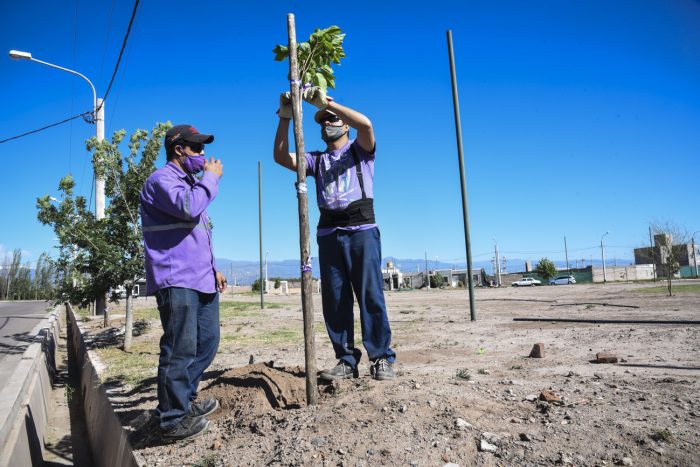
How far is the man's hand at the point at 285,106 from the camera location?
3.51 m

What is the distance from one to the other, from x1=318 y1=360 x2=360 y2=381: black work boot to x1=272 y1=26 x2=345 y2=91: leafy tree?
217cm

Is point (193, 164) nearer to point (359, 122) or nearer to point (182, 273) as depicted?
point (182, 273)

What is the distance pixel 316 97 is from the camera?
10.9 feet

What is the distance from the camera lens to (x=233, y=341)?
7949 mm

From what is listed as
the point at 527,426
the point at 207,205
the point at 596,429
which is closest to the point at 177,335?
the point at 207,205

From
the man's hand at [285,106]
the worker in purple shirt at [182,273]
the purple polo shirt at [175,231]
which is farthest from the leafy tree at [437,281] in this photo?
the purple polo shirt at [175,231]

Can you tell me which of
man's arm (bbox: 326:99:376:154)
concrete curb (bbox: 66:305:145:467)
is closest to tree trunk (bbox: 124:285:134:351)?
concrete curb (bbox: 66:305:145:467)

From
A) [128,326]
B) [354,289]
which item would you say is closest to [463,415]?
[354,289]

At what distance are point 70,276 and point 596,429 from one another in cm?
881

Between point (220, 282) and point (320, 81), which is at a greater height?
point (320, 81)

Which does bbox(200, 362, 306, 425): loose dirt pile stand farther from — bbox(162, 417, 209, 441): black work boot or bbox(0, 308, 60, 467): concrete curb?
bbox(0, 308, 60, 467): concrete curb

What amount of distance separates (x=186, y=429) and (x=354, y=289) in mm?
1539

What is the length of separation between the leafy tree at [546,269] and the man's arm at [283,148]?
76231mm

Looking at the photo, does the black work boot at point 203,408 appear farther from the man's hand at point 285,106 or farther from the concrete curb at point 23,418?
the man's hand at point 285,106
